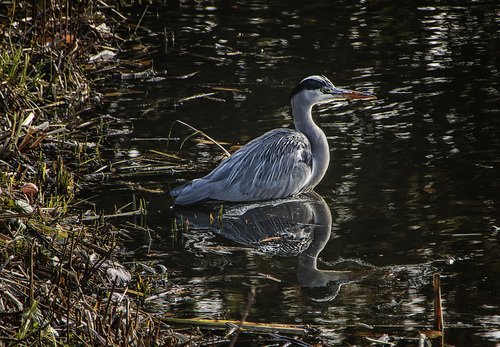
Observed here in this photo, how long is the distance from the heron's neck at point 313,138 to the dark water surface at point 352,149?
124mm

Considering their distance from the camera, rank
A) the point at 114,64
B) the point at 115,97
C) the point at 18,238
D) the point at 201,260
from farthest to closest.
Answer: the point at 114,64, the point at 115,97, the point at 201,260, the point at 18,238

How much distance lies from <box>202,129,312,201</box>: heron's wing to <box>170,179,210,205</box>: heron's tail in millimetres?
102

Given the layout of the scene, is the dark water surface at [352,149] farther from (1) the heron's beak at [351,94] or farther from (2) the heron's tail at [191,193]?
(1) the heron's beak at [351,94]

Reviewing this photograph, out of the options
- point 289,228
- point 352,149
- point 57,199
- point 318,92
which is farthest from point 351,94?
point 57,199

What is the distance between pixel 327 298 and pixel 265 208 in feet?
6.45

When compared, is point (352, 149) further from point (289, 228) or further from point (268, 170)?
point (289, 228)

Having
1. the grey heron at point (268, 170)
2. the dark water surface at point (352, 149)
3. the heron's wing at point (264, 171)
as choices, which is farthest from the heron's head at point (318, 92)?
the heron's wing at point (264, 171)

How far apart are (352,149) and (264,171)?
880mm

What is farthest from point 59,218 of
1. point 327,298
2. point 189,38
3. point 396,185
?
point 189,38

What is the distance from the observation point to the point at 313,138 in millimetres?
8000

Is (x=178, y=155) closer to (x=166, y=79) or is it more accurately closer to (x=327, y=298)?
(x=166, y=79)

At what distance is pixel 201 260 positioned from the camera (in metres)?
6.19

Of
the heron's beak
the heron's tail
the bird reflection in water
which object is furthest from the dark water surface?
the heron's beak

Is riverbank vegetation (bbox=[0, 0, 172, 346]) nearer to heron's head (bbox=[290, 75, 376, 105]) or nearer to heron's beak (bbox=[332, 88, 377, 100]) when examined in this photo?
heron's head (bbox=[290, 75, 376, 105])
